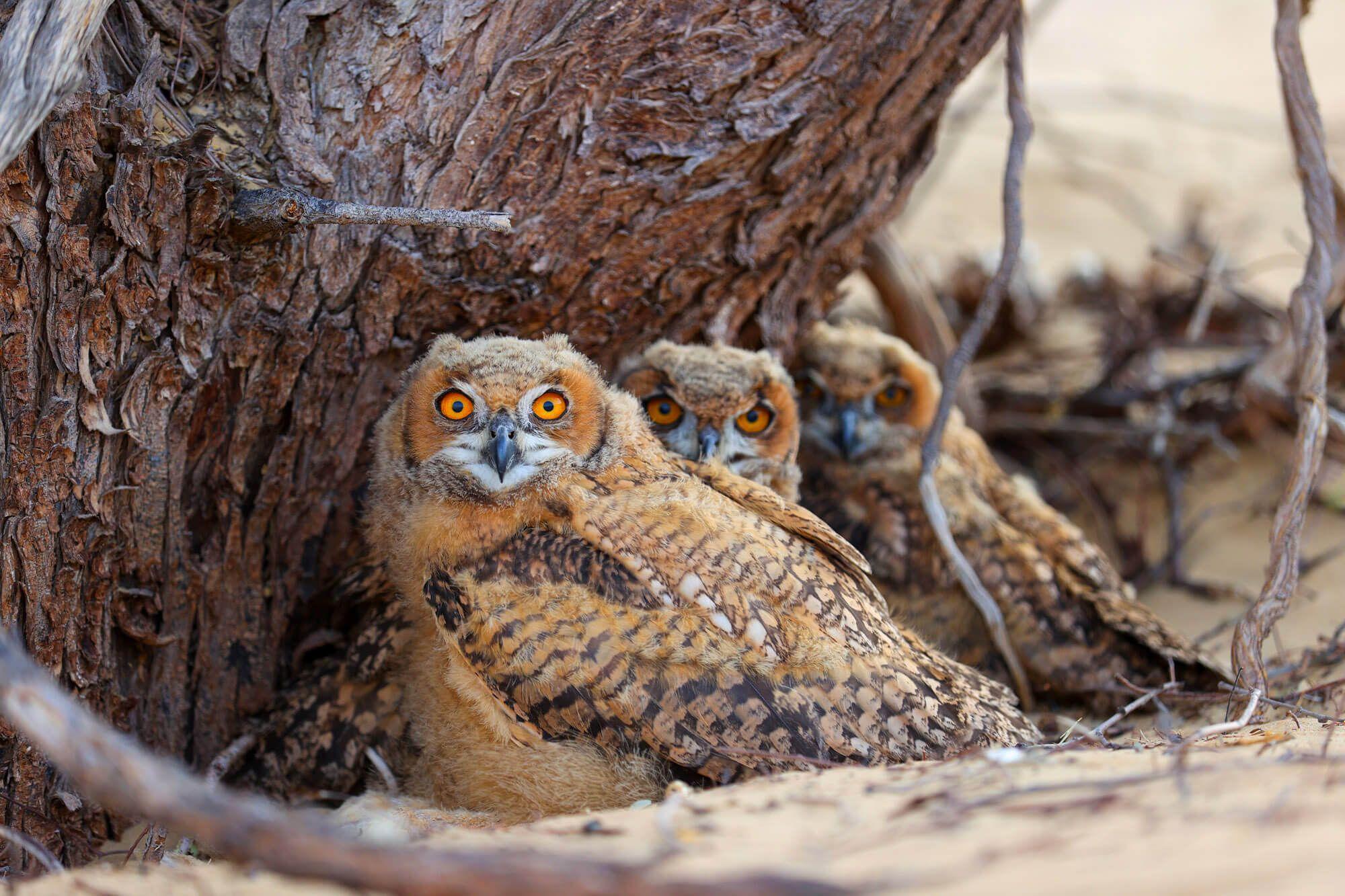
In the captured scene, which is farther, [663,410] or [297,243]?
[663,410]

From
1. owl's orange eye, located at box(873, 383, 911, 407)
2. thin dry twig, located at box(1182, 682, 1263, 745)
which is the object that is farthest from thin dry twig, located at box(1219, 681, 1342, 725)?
owl's orange eye, located at box(873, 383, 911, 407)

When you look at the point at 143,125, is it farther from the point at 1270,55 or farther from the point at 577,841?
the point at 1270,55

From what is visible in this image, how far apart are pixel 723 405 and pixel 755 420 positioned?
207mm

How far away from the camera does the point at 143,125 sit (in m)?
2.49

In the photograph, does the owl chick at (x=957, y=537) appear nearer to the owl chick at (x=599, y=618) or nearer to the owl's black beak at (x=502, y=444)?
the owl chick at (x=599, y=618)

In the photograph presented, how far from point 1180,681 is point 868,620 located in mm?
1362

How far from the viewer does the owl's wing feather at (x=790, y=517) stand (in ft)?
9.91

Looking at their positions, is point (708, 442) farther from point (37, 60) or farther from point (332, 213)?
point (37, 60)

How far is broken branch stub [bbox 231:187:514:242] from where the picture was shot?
8.07 ft

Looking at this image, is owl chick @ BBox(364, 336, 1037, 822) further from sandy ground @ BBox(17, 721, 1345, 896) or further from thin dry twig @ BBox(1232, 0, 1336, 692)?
thin dry twig @ BBox(1232, 0, 1336, 692)

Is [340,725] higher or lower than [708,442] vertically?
lower

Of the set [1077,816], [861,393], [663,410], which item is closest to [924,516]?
[861,393]

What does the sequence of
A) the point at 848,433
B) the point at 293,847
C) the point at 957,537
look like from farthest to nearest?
the point at 848,433
the point at 957,537
the point at 293,847

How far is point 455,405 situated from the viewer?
2.93 meters
